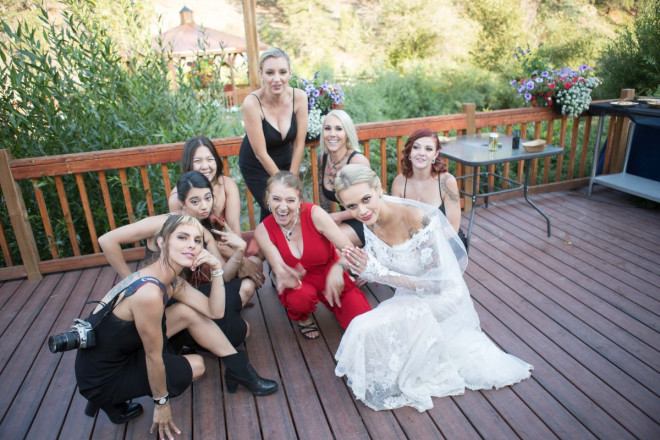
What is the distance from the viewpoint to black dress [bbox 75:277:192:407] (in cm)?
194

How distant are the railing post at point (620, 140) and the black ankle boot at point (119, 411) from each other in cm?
502

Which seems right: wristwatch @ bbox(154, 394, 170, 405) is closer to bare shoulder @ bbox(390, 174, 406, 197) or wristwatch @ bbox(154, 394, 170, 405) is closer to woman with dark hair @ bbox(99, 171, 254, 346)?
woman with dark hair @ bbox(99, 171, 254, 346)

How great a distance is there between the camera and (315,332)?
274 centimetres

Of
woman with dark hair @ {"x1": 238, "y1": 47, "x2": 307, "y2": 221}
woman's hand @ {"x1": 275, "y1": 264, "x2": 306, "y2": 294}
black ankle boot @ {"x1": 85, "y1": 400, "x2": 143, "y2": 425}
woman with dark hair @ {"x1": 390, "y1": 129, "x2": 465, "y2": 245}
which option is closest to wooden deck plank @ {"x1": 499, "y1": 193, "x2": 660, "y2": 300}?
woman with dark hair @ {"x1": 390, "y1": 129, "x2": 465, "y2": 245}

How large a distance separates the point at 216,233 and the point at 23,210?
192 centimetres

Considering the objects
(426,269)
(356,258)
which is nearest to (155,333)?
(356,258)

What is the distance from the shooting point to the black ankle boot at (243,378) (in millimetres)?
2266

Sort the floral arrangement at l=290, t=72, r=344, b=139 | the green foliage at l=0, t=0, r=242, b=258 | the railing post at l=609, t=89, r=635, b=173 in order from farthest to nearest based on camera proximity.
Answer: the railing post at l=609, t=89, r=635, b=173 < the floral arrangement at l=290, t=72, r=344, b=139 < the green foliage at l=0, t=0, r=242, b=258

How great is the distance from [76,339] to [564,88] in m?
4.52

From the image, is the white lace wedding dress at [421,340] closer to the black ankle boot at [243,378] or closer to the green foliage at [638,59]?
the black ankle boot at [243,378]

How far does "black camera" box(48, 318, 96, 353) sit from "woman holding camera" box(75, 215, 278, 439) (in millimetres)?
35

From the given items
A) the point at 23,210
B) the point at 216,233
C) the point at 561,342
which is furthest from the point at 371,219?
the point at 23,210

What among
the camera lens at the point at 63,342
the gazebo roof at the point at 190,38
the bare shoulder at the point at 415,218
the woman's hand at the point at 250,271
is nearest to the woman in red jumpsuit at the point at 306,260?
the woman's hand at the point at 250,271

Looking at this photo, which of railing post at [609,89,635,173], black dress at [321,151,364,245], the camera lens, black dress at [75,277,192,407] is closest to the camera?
the camera lens
